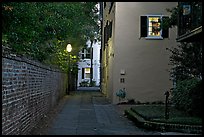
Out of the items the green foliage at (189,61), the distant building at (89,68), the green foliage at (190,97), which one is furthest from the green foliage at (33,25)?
the distant building at (89,68)

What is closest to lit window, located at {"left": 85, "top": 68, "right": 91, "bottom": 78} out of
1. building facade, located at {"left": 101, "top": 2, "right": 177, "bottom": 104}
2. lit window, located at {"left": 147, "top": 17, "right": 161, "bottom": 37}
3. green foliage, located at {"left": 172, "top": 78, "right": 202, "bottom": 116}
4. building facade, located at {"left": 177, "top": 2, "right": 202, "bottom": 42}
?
building facade, located at {"left": 101, "top": 2, "right": 177, "bottom": 104}

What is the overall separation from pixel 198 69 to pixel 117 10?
25.9 ft

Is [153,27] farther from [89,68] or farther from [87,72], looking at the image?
[87,72]

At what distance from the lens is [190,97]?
13234 mm

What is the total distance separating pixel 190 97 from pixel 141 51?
9612 millimetres

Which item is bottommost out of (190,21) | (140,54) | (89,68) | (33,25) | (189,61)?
(189,61)

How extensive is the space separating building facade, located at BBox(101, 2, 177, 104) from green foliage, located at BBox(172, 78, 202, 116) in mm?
7658

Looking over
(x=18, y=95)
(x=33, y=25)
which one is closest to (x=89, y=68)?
(x=33, y=25)

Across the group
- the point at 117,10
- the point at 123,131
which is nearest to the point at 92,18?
the point at 117,10

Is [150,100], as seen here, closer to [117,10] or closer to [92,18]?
[117,10]

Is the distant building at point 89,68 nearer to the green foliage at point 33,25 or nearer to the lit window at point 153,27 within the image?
the lit window at point 153,27

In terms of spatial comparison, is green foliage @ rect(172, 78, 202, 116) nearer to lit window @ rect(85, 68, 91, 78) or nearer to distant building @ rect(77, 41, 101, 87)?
distant building @ rect(77, 41, 101, 87)

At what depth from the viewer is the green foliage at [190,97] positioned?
505 inches

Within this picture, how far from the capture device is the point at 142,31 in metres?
22.4
